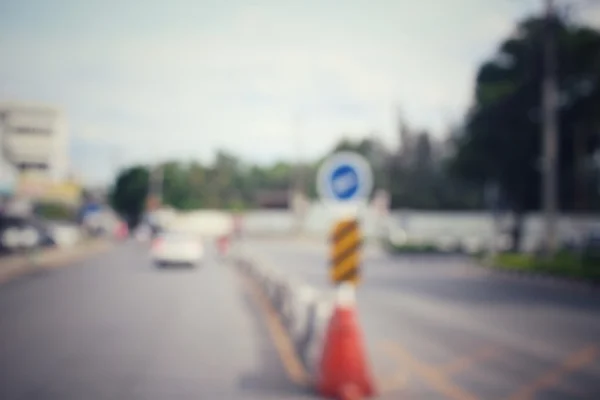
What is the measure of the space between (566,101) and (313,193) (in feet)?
116

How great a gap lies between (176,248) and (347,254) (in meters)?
17.3

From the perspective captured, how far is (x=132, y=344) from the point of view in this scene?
9.19 meters

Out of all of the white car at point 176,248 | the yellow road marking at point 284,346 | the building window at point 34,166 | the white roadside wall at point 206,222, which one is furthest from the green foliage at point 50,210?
the building window at point 34,166

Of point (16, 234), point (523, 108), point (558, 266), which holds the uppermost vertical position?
point (523, 108)

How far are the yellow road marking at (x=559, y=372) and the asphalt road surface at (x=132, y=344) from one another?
2.82m

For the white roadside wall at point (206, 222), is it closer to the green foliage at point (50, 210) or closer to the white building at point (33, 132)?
the green foliage at point (50, 210)

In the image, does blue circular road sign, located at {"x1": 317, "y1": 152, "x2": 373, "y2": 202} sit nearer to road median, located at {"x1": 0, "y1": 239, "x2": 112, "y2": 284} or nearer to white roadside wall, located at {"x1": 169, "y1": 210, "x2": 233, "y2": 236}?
road median, located at {"x1": 0, "y1": 239, "x2": 112, "y2": 284}

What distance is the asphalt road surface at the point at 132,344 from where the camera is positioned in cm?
682

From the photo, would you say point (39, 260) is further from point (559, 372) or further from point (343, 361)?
point (559, 372)

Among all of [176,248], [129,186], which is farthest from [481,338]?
[129,186]

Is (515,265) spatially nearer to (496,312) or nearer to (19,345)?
(496,312)

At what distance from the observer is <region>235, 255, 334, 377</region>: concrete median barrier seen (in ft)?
27.3

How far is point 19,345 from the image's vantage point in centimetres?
874

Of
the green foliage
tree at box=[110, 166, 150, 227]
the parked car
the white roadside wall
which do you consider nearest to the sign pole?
the parked car
